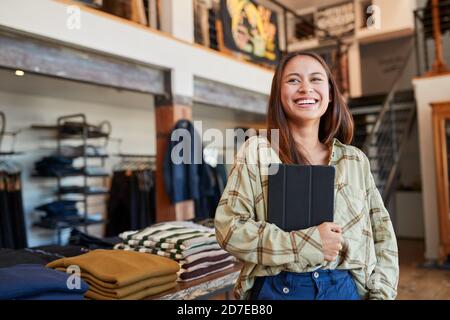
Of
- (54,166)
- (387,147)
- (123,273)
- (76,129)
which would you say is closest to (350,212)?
(123,273)

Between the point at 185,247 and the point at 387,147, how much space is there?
4.51m

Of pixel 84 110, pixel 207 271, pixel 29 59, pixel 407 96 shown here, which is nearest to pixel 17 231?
pixel 84 110

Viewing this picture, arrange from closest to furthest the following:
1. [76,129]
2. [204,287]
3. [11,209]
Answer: [204,287], [11,209], [76,129]

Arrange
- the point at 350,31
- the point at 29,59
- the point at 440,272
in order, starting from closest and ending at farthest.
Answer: the point at 29,59
the point at 440,272
the point at 350,31

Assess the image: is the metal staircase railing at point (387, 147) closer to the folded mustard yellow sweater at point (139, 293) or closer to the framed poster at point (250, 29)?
the framed poster at point (250, 29)

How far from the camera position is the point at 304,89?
2.50 ft

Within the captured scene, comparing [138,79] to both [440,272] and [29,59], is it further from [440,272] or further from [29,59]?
[440,272]

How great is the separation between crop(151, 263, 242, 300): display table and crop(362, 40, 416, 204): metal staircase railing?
11.8 ft

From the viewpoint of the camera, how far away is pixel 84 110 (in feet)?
15.6

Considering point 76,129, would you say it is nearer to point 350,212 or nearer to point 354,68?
point 350,212

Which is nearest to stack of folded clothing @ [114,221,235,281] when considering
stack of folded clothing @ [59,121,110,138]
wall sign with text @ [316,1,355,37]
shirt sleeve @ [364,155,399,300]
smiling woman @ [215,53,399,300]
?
smiling woman @ [215,53,399,300]

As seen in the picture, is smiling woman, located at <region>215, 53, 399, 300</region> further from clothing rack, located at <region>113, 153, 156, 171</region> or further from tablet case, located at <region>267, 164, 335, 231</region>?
clothing rack, located at <region>113, 153, 156, 171</region>

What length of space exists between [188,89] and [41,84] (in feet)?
4.74

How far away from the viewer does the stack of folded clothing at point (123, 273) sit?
1.07 metres
